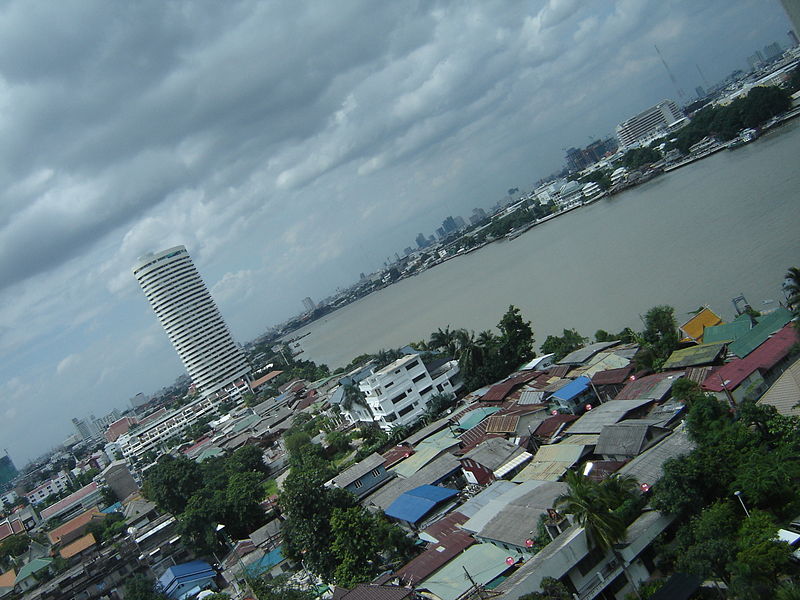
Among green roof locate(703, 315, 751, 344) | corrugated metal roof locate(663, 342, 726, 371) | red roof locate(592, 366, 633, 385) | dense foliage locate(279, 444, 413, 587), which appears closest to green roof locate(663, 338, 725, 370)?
corrugated metal roof locate(663, 342, 726, 371)

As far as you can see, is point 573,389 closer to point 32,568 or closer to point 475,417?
point 475,417

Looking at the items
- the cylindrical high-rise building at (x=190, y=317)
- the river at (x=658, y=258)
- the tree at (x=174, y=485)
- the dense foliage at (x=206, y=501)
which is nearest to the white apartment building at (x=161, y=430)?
the cylindrical high-rise building at (x=190, y=317)

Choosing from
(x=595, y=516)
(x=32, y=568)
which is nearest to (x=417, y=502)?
(x=595, y=516)

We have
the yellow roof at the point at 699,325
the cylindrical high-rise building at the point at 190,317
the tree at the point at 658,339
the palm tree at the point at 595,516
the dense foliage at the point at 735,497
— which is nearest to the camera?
the dense foliage at the point at 735,497

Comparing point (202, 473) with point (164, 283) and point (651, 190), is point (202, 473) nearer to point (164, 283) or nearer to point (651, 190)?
point (164, 283)

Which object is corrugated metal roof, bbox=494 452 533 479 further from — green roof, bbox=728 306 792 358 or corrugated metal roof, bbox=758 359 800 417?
green roof, bbox=728 306 792 358

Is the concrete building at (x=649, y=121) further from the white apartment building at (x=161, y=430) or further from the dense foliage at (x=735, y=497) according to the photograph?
the dense foliage at (x=735, y=497)
